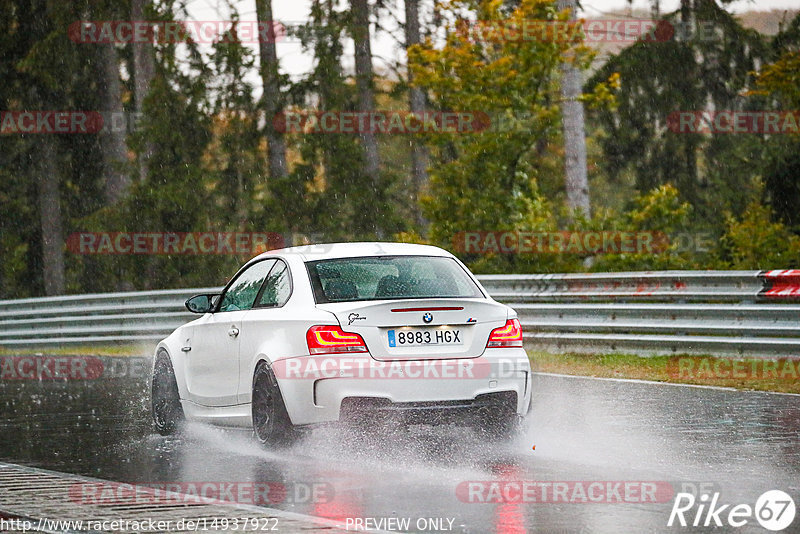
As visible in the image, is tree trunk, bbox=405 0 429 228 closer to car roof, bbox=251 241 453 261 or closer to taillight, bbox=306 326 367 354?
car roof, bbox=251 241 453 261

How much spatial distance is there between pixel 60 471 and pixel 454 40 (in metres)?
19.4

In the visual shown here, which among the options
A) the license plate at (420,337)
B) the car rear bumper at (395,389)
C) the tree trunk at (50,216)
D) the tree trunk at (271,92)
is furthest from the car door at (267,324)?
the tree trunk at (50,216)

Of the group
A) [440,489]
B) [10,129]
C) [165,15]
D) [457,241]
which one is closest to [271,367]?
[440,489]

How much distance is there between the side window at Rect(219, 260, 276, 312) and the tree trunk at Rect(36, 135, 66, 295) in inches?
1307

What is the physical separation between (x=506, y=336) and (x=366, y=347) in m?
1.12

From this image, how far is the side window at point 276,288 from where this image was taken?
34.1 ft

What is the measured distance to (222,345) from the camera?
36.0 ft

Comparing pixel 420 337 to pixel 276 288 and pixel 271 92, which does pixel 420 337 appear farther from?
pixel 271 92

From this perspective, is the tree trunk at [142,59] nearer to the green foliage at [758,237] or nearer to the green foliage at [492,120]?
the green foliage at [492,120]

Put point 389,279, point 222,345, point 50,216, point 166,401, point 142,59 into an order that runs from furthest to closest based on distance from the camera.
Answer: point 50,216 < point 142,59 < point 166,401 < point 222,345 < point 389,279

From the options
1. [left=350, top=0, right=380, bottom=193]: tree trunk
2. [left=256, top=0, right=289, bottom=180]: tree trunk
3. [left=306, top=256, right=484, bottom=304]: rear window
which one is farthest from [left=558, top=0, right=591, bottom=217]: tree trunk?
[left=306, top=256, right=484, bottom=304]: rear window

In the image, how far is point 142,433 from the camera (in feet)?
39.2

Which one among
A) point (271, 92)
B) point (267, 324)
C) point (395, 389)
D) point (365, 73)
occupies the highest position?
point (365, 73)

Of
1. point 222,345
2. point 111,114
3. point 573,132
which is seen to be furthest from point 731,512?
point 111,114
